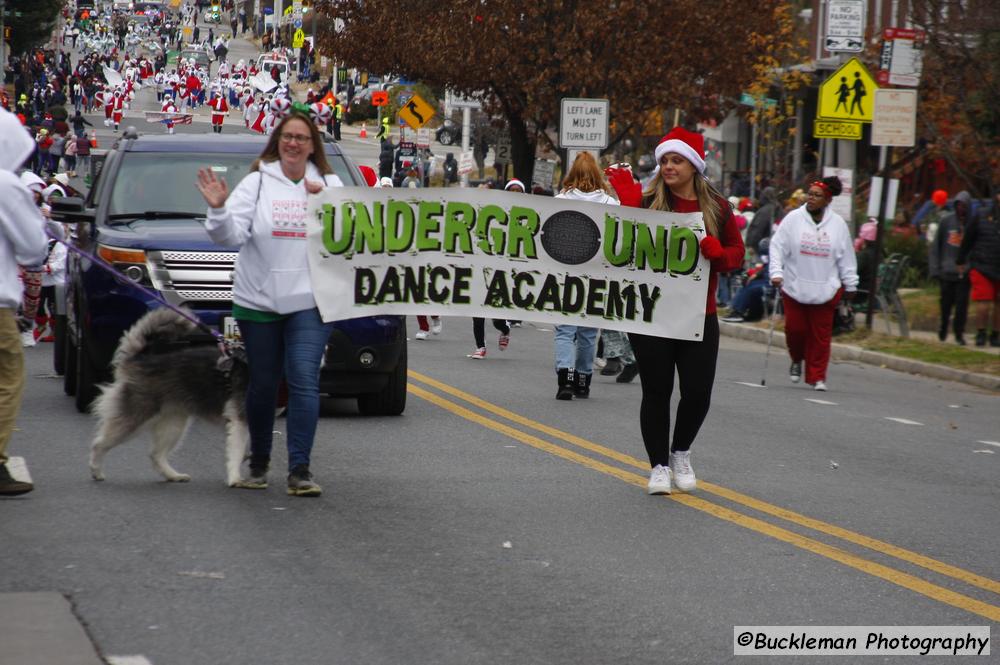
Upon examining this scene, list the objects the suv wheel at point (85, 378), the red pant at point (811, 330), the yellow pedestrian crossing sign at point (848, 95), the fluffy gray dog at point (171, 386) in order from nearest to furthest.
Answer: the fluffy gray dog at point (171, 386), the suv wheel at point (85, 378), the red pant at point (811, 330), the yellow pedestrian crossing sign at point (848, 95)

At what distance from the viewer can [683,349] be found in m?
9.34

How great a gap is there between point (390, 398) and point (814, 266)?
17.7 ft

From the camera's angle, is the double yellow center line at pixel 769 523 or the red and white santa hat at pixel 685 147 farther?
the red and white santa hat at pixel 685 147

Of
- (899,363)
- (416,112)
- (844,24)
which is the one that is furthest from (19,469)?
(416,112)

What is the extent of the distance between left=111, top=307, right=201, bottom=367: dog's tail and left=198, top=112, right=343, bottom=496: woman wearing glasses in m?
0.48

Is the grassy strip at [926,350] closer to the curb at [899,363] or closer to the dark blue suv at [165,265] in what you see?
the curb at [899,363]

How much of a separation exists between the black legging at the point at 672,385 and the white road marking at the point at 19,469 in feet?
10.9

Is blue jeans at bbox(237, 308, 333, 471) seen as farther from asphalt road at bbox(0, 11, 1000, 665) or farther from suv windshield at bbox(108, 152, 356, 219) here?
suv windshield at bbox(108, 152, 356, 219)

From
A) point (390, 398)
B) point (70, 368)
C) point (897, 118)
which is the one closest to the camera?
point (390, 398)

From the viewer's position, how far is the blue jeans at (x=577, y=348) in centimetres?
1414

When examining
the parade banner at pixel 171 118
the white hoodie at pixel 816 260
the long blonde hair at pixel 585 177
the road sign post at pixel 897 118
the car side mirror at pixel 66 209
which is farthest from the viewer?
the parade banner at pixel 171 118

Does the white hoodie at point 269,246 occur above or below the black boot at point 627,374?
above

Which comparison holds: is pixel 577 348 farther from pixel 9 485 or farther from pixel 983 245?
pixel 983 245

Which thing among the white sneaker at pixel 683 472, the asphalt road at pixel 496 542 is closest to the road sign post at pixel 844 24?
the asphalt road at pixel 496 542
